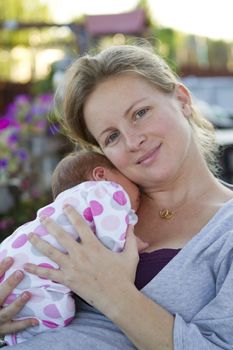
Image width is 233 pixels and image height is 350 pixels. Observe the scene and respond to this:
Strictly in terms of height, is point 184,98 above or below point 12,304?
above

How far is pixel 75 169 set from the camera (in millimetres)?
1901

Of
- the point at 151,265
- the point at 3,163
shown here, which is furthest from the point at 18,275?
the point at 3,163

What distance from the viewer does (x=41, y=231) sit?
164 centimetres

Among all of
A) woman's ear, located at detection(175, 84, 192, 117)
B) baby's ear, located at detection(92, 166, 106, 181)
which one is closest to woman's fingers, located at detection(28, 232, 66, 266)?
baby's ear, located at detection(92, 166, 106, 181)

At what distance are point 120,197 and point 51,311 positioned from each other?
1.17 feet

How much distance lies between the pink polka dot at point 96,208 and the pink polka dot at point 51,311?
0.87 ft

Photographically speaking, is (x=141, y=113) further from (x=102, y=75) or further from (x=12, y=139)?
(x=12, y=139)

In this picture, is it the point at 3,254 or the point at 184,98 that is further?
the point at 184,98

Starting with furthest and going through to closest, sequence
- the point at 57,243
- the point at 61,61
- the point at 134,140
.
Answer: the point at 61,61
the point at 134,140
the point at 57,243

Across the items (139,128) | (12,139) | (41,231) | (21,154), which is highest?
(139,128)

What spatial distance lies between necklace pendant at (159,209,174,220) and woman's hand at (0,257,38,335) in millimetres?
544

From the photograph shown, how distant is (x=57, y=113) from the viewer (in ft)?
7.23

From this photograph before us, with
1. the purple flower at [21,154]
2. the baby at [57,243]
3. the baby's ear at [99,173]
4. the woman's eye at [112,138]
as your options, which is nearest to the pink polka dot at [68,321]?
the baby at [57,243]

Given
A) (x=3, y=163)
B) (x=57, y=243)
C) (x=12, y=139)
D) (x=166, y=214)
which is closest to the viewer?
(x=57, y=243)
